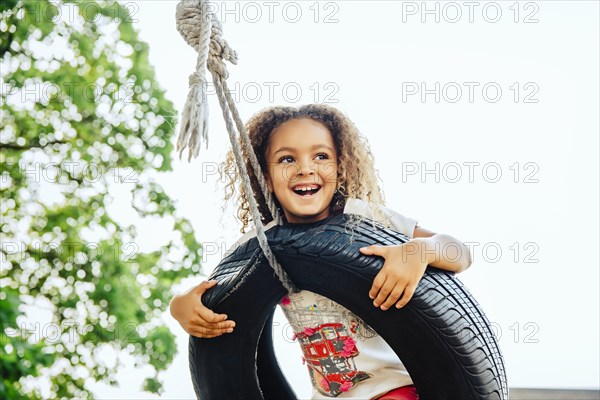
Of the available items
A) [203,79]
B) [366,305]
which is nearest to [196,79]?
[203,79]

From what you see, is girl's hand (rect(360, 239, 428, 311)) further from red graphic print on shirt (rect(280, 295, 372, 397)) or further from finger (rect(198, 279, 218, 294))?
finger (rect(198, 279, 218, 294))

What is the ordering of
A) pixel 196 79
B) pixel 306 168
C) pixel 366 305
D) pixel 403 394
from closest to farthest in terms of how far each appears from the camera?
pixel 196 79, pixel 366 305, pixel 403 394, pixel 306 168

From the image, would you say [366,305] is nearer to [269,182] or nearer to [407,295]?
[407,295]

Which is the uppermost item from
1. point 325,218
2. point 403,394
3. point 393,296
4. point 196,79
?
Answer: point 196,79

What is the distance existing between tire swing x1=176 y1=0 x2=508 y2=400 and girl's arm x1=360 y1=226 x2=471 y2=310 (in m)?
0.02

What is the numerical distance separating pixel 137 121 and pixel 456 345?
124 inches

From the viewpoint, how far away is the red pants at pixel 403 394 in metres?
1.34

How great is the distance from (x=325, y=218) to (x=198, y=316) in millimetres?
322

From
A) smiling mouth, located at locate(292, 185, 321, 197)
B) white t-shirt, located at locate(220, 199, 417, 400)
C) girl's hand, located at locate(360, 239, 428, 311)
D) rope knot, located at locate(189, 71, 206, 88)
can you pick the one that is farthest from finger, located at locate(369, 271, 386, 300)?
rope knot, located at locate(189, 71, 206, 88)

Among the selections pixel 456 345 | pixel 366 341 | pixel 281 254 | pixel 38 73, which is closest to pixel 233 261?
pixel 281 254

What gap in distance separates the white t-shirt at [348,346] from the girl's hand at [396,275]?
0.58 ft

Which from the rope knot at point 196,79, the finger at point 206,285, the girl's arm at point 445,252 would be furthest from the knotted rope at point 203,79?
the girl's arm at point 445,252

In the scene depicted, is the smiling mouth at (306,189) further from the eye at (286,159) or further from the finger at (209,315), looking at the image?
the finger at (209,315)

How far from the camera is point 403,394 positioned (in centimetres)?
134
